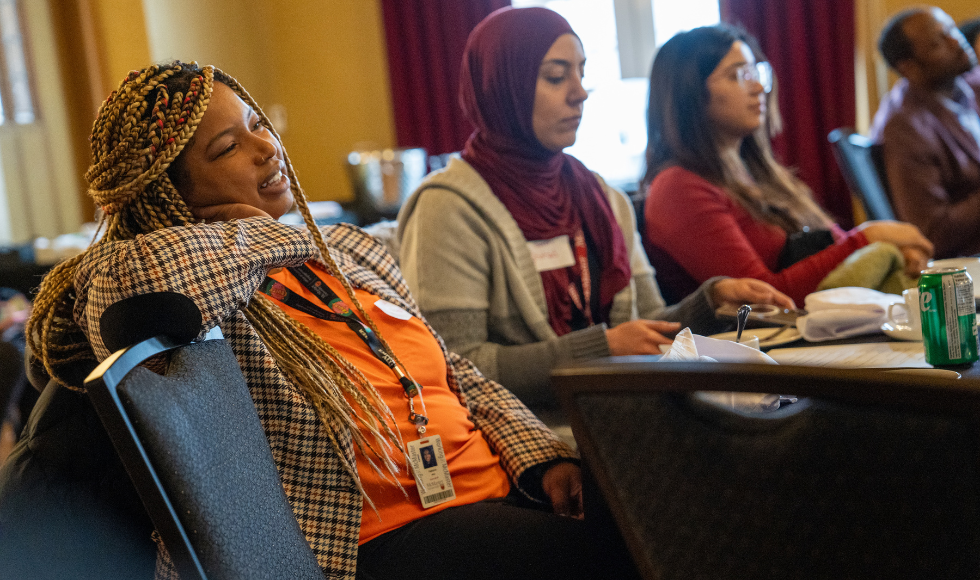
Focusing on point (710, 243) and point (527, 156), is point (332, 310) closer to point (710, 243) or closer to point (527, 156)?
point (527, 156)

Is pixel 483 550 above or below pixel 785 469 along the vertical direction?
below

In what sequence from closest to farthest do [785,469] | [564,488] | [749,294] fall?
[785,469] → [564,488] → [749,294]

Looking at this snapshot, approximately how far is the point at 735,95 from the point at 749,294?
0.78 m

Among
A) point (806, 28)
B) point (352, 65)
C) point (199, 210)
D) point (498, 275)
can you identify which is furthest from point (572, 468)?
point (352, 65)

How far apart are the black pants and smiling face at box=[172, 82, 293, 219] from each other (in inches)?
19.1

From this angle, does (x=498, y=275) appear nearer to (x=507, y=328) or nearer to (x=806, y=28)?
(x=507, y=328)

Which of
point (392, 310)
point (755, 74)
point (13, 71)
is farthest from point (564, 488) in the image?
point (13, 71)

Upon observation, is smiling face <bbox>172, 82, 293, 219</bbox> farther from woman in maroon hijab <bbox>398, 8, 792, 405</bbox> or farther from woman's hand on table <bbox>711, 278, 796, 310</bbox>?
woman's hand on table <bbox>711, 278, 796, 310</bbox>

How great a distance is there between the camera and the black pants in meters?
1.08

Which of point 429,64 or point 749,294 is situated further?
point 429,64

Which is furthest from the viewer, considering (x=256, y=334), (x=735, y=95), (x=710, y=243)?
(x=735, y=95)

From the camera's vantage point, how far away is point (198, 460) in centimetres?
68

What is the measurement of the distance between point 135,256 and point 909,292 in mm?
1164

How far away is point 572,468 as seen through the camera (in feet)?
A: 4.22
